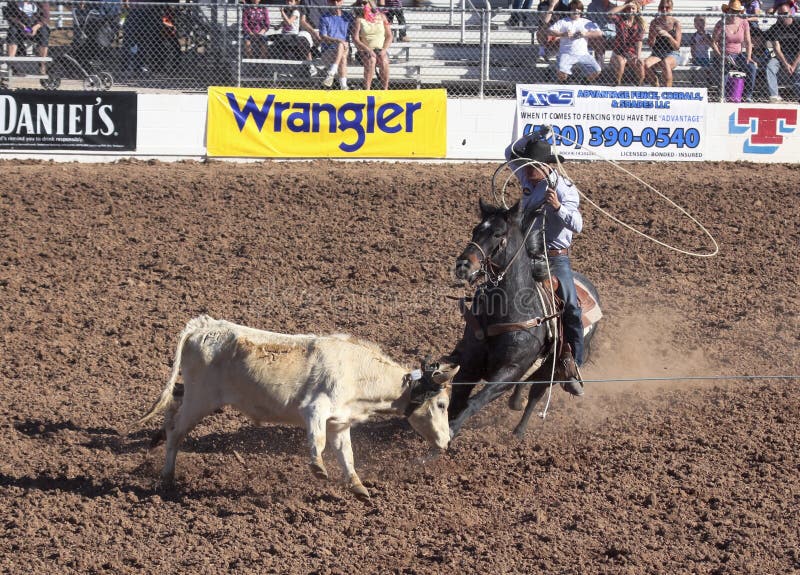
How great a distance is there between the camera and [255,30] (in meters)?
16.5

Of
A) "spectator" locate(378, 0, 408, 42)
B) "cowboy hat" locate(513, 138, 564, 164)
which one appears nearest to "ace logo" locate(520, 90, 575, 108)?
"spectator" locate(378, 0, 408, 42)

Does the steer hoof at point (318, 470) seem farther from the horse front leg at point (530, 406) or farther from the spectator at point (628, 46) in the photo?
the spectator at point (628, 46)

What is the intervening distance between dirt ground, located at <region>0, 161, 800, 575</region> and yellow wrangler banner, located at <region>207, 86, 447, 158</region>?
1.66ft

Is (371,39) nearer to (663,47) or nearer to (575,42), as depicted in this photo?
(575,42)

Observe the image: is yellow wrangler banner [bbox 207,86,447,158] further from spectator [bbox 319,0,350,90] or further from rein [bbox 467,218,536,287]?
rein [bbox 467,218,536,287]

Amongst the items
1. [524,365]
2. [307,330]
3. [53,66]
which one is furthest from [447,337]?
[53,66]

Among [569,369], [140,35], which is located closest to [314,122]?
[140,35]

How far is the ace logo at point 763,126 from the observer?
1677cm

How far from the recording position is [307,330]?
1035 cm

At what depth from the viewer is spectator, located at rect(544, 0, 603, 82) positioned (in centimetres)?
1658

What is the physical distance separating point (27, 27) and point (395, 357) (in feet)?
34.1

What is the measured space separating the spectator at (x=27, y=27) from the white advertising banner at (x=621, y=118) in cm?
761

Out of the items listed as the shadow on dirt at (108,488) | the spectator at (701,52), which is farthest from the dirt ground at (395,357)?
the spectator at (701,52)

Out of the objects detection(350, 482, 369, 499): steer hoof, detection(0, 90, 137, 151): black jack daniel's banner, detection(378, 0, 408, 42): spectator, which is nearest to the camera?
detection(350, 482, 369, 499): steer hoof
